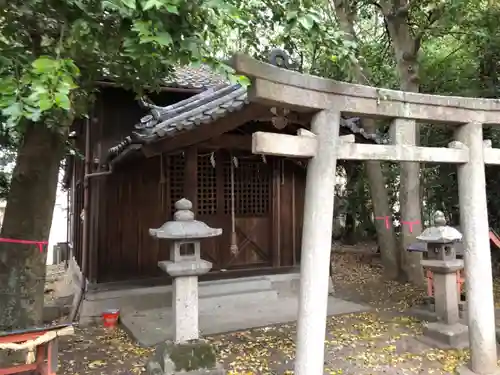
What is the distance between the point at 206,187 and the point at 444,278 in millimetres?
5049

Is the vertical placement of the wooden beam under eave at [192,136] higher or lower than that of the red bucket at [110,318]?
higher

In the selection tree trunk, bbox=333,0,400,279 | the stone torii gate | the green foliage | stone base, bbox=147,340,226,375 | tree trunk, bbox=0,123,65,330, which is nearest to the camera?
the green foliage

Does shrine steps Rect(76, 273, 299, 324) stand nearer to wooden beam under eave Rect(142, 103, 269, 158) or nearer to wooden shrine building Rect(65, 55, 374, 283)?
wooden shrine building Rect(65, 55, 374, 283)

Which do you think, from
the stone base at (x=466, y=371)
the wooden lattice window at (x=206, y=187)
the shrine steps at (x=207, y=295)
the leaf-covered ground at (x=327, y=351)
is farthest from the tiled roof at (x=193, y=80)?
the stone base at (x=466, y=371)

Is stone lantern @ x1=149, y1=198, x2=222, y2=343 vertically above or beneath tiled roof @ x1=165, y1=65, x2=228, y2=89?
beneath

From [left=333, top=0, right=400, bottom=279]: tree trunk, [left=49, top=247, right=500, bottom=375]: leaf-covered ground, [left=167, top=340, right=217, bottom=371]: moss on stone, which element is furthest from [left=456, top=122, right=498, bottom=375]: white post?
[left=333, top=0, right=400, bottom=279]: tree trunk

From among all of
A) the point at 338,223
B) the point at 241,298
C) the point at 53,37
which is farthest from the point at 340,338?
the point at 338,223

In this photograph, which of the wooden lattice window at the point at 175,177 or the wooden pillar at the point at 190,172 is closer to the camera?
the wooden pillar at the point at 190,172

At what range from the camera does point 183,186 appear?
8.73m

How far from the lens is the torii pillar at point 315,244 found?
171 inches

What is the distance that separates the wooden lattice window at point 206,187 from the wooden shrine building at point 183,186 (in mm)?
22

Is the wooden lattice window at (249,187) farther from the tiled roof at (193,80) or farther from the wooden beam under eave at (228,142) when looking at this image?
the tiled roof at (193,80)

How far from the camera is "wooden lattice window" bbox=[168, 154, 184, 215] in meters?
9.01

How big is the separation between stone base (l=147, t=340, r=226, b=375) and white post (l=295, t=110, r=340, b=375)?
123 centimetres
